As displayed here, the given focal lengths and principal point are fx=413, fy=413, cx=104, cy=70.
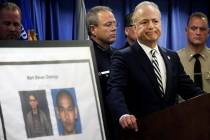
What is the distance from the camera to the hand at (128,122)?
154 centimetres

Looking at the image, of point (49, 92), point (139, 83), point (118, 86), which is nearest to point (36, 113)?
point (49, 92)

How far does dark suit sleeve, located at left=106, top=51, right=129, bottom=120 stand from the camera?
5.43 ft

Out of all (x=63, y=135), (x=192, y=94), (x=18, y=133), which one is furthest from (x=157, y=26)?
(x=18, y=133)

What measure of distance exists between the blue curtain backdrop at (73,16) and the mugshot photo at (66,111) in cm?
205

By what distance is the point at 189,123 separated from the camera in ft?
4.72

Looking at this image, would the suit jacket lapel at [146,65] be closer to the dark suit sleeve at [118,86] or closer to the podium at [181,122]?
the dark suit sleeve at [118,86]

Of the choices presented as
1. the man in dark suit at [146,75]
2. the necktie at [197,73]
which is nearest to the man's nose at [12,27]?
the man in dark suit at [146,75]

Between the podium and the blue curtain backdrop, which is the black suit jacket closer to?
the podium

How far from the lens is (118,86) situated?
175 cm

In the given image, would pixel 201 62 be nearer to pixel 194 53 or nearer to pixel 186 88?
pixel 194 53

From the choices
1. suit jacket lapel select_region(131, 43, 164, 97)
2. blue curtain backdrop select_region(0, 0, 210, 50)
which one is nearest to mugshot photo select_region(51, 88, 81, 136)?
suit jacket lapel select_region(131, 43, 164, 97)

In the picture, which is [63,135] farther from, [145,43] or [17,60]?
[145,43]

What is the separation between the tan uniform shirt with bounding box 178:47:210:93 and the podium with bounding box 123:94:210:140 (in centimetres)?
112

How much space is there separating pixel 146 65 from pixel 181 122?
46 centimetres
